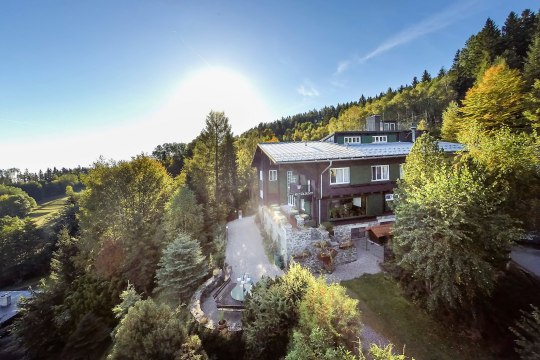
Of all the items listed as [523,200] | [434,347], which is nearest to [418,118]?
[523,200]

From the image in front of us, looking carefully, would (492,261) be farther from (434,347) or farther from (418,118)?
(418,118)

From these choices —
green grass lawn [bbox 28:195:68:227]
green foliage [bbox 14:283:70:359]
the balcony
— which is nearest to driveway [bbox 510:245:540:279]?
the balcony

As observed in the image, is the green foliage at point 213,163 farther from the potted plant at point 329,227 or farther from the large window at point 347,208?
the potted plant at point 329,227

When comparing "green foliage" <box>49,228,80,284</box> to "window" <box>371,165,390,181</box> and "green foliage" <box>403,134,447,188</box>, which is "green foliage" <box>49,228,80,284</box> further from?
"green foliage" <box>403,134,447,188</box>

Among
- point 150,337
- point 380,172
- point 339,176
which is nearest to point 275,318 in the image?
point 150,337

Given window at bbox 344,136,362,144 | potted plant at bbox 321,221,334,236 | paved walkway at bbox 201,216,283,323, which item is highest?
window at bbox 344,136,362,144

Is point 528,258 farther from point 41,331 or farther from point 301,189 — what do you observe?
point 41,331
